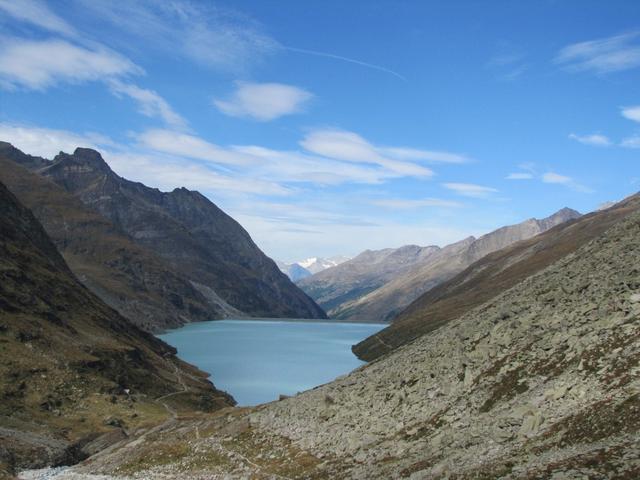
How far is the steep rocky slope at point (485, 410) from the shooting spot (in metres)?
28.6

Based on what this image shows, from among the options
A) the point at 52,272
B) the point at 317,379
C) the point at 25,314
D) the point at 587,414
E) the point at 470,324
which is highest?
the point at 52,272

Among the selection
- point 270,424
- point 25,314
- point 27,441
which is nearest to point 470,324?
point 270,424

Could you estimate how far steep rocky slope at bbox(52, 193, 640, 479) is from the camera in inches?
1125

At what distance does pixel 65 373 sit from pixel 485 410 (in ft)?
231

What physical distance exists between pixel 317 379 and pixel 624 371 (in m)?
122

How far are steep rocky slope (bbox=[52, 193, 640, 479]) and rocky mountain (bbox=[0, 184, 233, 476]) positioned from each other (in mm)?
9308

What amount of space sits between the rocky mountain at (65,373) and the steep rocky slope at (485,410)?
931 cm

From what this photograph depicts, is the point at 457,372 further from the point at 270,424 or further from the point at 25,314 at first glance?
the point at 25,314

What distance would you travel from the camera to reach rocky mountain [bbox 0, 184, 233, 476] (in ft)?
218

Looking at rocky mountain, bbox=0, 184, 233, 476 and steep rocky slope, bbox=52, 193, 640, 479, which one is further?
rocky mountain, bbox=0, 184, 233, 476

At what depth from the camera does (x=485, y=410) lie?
1489 inches

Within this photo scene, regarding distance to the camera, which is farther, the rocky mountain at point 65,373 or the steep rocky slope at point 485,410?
the rocky mountain at point 65,373

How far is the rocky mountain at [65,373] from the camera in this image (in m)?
66.5

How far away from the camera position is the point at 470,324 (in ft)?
182
